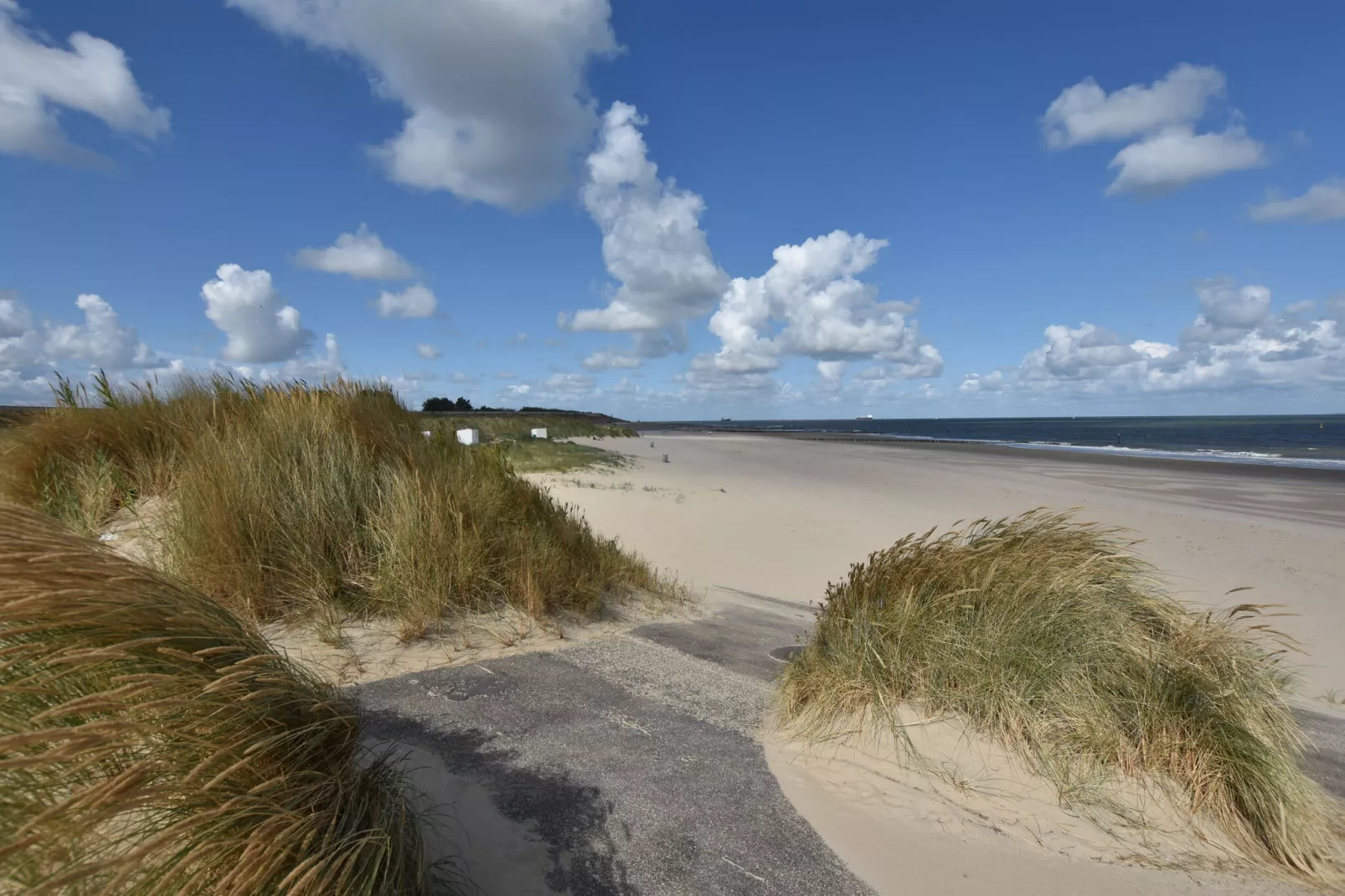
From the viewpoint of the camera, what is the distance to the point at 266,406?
19.2 feet

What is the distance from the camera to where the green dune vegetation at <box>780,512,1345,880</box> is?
3.02 meters

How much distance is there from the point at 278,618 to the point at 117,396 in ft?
15.3

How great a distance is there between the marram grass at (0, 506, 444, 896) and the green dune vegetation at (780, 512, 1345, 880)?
2.56 metres

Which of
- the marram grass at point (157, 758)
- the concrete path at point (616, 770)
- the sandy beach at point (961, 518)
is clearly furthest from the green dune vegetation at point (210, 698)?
the sandy beach at point (961, 518)

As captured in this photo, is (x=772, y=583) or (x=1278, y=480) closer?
(x=772, y=583)

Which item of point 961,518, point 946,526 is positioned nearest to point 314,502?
point 946,526

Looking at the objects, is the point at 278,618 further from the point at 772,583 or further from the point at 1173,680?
the point at 772,583

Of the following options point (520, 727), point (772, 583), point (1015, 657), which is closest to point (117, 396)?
point (520, 727)

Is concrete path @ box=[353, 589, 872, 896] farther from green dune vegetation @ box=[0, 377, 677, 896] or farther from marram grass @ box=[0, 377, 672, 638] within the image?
marram grass @ box=[0, 377, 672, 638]

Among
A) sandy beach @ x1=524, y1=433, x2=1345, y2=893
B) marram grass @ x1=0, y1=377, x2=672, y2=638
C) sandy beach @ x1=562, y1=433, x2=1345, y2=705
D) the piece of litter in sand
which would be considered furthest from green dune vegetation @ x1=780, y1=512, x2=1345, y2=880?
marram grass @ x1=0, y1=377, x2=672, y2=638

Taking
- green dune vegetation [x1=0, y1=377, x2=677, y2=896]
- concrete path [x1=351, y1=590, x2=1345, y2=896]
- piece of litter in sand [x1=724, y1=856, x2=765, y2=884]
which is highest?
green dune vegetation [x1=0, y1=377, x2=677, y2=896]

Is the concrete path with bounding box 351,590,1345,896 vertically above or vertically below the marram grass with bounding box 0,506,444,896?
below

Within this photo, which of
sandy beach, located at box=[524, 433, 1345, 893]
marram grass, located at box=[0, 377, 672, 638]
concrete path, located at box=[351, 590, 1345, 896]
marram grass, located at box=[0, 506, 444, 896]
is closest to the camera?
marram grass, located at box=[0, 506, 444, 896]

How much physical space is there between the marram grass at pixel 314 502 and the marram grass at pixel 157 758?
7.66ft
